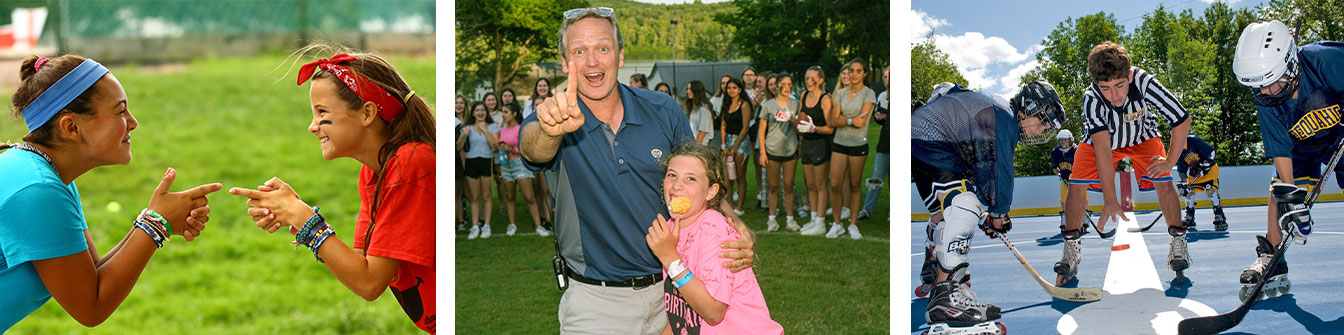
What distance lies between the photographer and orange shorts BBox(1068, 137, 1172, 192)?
3648mm

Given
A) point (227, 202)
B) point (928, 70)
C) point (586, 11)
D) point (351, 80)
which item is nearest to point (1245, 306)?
point (928, 70)

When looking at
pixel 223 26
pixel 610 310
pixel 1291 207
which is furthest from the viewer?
pixel 223 26

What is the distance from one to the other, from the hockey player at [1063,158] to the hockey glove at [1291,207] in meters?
0.78

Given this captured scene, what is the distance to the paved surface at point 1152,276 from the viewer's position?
11.8 feet

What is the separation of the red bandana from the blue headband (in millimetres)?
616

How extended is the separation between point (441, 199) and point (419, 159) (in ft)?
0.72

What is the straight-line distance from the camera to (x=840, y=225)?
17.5 feet

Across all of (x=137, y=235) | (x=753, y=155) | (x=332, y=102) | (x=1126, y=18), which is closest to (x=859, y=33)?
(x=753, y=155)

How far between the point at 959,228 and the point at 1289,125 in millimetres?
1365

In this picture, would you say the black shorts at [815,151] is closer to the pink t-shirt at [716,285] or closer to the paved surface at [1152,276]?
the paved surface at [1152,276]

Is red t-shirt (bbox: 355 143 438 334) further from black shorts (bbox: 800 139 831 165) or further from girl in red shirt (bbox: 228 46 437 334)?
black shorts (bbox: 800 139 831 165)

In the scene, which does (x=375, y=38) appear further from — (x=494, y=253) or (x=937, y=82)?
(x=937, y=82)

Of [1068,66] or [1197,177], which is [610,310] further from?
[1197,177]

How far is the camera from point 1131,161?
3.67 meters
